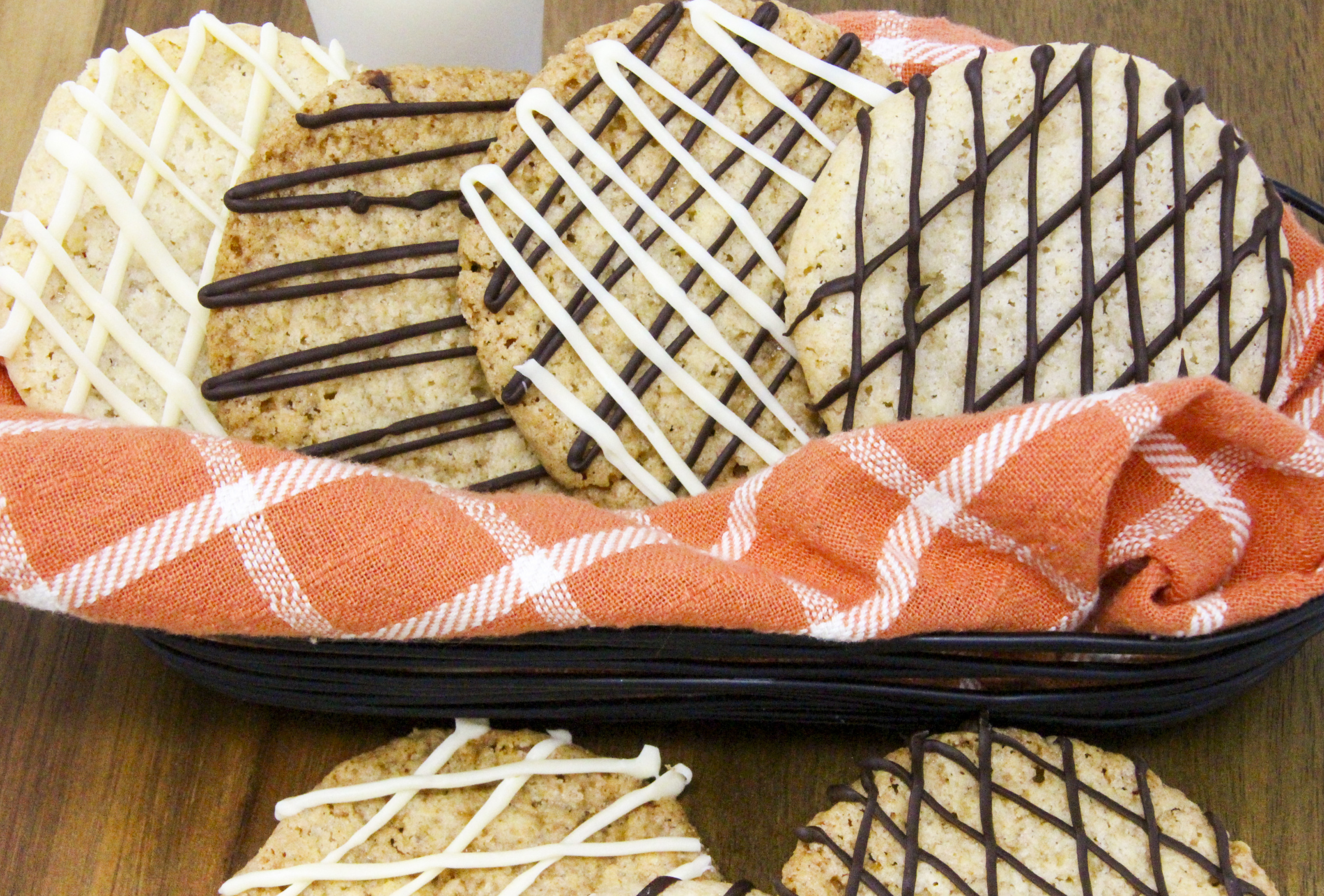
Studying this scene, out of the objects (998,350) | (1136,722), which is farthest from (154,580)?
(1136,722)

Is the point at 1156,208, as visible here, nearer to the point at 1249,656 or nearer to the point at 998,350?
the point at 998,350

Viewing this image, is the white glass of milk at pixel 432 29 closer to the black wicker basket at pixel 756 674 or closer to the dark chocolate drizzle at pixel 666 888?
the black wicker basket at pixel 756 674

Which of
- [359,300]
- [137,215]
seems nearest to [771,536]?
[359,300]

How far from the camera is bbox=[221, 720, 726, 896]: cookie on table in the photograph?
3.45 ft

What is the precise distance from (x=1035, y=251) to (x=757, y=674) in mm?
497

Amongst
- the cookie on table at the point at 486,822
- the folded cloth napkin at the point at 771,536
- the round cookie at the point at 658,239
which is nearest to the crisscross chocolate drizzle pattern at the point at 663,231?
the round cookie at the point at 658,239

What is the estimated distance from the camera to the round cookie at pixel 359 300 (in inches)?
45.9

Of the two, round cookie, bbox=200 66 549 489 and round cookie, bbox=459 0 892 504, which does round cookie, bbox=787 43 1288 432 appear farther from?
round cookie, bbox=200 66 549 489

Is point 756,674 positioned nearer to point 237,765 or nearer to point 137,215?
point 237,765

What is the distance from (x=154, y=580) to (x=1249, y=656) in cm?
97

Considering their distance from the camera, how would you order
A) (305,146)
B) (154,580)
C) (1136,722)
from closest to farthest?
(154,580) → (1136,722) → (305,146)

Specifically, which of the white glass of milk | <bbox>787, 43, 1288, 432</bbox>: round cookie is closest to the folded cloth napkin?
<bbox>787, 43, 1288, 432</bbox>: round cookie

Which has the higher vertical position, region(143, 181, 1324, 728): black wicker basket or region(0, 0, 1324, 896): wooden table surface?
→ region(143, 181, 1324, 728): black wicker basket

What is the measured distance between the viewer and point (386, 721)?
120 centimetres
